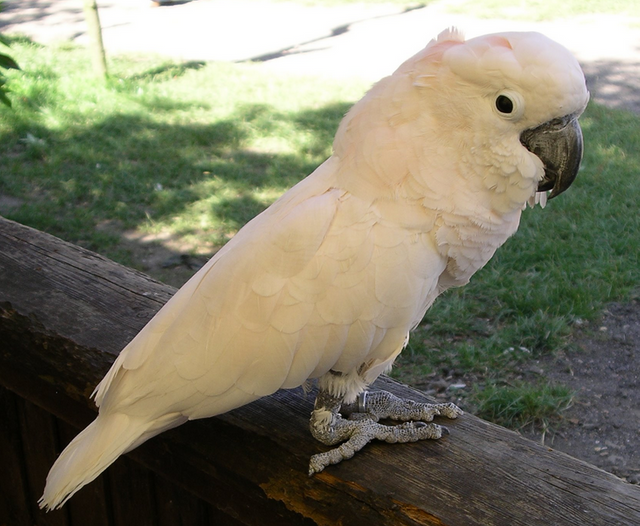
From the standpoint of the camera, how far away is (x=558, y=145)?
4.53ft

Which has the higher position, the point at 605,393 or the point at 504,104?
the point at 504,104

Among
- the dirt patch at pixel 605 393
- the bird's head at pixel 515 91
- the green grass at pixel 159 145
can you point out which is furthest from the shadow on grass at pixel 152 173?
the bird's head at pixel 515 91

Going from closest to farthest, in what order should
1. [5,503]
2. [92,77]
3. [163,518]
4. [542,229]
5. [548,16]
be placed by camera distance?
[163,518], [5,503], [542,229], [92,77], [548,16]

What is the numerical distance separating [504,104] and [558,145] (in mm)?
160

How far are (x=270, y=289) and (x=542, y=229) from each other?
2728 millimetres

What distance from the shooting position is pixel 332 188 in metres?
1.49

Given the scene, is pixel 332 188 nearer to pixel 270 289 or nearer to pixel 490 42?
pixel 270 289

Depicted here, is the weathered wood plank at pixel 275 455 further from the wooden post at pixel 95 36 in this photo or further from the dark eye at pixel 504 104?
the wooden post at pixel 95 36

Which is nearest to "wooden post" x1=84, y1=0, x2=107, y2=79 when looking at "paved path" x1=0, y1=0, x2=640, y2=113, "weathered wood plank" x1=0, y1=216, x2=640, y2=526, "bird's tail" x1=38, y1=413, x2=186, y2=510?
"paved path" x1=0, y1=0, x2=640, y2=113

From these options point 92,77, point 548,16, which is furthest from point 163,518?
point 548,16


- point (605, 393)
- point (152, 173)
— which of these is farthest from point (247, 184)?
point (605, 393)

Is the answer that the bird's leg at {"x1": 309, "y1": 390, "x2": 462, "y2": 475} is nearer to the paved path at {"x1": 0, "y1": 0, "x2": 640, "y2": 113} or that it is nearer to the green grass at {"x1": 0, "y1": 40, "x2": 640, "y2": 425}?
the green grass at {"x1": 0, "y1": 40, "x2": 640, "y2": 425}

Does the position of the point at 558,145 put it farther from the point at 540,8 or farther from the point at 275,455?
the point at 540,8

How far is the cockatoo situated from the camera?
1.38 m
